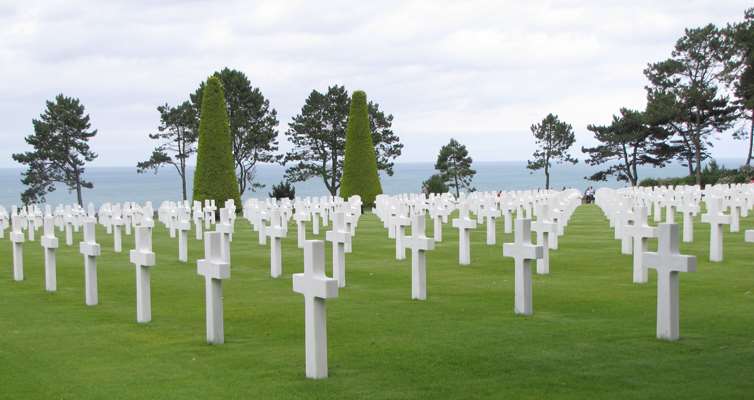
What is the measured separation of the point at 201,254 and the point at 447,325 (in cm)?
903

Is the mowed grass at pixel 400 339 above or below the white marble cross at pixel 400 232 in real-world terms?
below

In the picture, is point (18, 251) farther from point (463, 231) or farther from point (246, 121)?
point (246, 121)

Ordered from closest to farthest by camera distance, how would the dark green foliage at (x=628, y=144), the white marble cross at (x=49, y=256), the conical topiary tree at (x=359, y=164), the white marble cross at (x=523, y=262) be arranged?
the white marble cross at (x=523, y=262), the white marble cross at (x=49, y=256), the conical topiary tree at (x=359, y=164), the dark green foliage at (x=628, y=144)

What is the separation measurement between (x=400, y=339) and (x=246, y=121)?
44.0 metres

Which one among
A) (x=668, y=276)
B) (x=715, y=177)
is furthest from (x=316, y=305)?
(x=715, y=177)

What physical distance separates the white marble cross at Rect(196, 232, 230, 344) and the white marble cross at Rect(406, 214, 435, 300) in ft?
9.71

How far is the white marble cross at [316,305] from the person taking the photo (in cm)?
621

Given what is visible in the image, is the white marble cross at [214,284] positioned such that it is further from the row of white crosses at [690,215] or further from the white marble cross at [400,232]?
the white marble cross at [400,232]

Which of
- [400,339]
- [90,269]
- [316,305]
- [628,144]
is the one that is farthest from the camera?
[628,144]

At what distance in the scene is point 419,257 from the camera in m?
10.2

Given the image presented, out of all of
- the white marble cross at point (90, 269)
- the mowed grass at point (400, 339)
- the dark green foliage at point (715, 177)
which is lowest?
the mowed grass at point (400, 339)

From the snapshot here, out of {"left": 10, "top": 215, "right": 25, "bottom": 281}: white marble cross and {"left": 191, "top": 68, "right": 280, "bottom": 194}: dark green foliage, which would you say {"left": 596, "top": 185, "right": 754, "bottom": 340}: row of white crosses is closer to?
{"left": 10, "top": 215, "right": 25, "bottom": 281}: white marble cross

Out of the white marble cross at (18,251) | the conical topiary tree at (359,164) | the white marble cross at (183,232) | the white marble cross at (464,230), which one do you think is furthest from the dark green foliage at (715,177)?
the white marble cross at (18,251)

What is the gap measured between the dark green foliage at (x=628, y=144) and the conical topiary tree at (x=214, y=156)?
30563 mm
